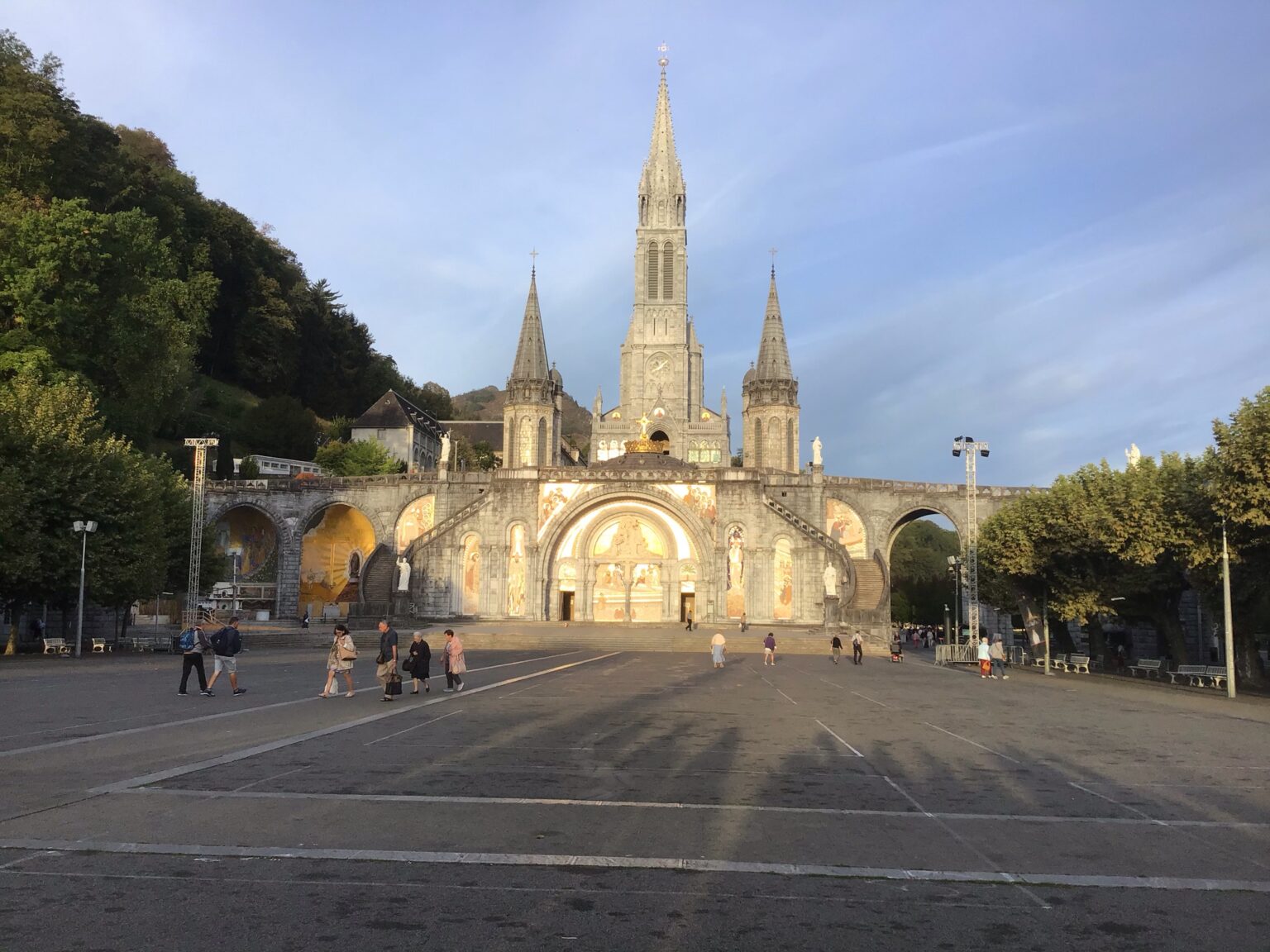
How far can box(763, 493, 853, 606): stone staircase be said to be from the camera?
49.4 metres

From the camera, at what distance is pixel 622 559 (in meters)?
53.4

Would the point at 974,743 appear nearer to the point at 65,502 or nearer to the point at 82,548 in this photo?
the point at 82,548

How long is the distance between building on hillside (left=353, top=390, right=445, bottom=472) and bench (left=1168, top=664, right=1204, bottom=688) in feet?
191

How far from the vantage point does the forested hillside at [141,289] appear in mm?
36906

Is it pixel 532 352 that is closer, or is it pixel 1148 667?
pixel 1148 667

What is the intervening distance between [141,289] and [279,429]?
35078mm

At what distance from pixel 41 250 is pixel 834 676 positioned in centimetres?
3163

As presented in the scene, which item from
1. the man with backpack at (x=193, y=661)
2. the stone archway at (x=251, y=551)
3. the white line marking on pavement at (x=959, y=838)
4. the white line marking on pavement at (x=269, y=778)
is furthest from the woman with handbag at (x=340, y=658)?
the stone archway at (x=251, y=551)

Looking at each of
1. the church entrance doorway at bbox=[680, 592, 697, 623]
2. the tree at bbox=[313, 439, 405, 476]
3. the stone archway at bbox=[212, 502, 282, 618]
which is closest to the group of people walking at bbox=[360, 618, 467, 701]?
the church entrance doorway at bbox=[680, 592, 697, 623]

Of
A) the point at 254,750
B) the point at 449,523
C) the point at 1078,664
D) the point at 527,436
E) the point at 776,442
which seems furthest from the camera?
the point at 527,436

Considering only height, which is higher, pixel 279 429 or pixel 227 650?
pixel 279 429

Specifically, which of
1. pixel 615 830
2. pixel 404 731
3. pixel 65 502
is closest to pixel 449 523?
pixel 65 502

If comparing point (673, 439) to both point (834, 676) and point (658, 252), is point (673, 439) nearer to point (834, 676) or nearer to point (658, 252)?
point (658, 252)

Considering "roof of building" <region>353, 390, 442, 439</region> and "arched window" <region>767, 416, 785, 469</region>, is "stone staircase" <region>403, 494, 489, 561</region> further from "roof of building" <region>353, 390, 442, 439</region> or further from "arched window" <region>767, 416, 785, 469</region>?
"roof of building" <region>353, 390, 442, 439</region>
